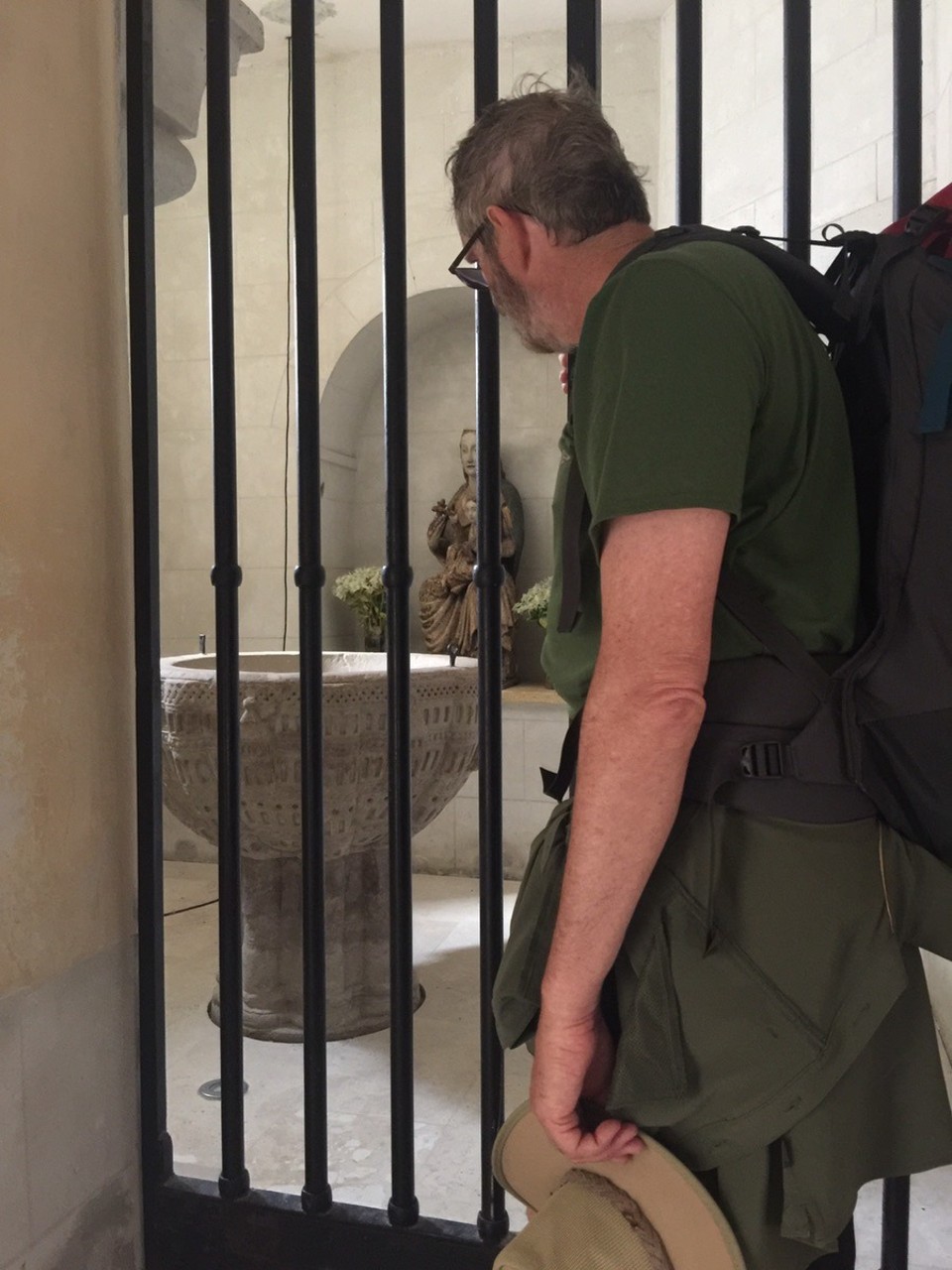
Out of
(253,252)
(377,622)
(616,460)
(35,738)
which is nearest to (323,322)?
(253,252)

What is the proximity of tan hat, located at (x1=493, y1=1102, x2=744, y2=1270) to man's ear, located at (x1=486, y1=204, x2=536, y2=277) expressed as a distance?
853mm

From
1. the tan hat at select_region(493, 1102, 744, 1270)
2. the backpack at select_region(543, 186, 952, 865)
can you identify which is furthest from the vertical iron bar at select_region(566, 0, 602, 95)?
the tan hat at select_region(493, 1102, 744, 1270)

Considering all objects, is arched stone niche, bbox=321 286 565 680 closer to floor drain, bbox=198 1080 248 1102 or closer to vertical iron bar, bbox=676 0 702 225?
floor drain, bbox=198 1080 248 1102

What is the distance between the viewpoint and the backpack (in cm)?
89

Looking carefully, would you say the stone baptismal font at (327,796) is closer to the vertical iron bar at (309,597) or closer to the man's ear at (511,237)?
the vertical iron bar at (309,597)

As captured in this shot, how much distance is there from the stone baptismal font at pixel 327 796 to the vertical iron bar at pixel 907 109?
5.17 ft

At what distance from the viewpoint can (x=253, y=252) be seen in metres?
5.70

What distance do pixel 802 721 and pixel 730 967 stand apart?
0.22 meters

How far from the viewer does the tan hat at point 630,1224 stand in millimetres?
896

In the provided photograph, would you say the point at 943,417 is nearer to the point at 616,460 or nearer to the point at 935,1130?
the point at 616,460

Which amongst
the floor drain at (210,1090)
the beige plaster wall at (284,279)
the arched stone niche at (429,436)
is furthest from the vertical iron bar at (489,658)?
the arched stone niche at (429,436)

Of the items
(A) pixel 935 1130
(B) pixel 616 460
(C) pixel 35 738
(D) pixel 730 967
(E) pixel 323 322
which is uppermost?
(E) pixel 323 322

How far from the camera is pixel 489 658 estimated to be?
1535 mm

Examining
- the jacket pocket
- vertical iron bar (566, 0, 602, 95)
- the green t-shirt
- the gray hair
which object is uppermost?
vertical iron bar (566, 0, 602, 95)
